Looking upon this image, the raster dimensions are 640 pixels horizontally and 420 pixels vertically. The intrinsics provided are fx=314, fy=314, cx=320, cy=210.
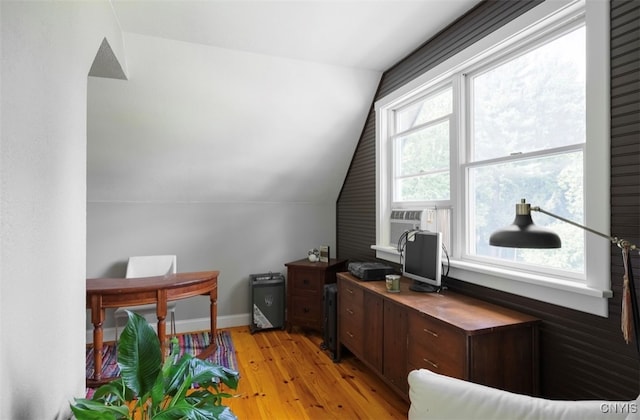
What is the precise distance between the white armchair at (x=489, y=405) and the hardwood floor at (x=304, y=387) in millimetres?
1115

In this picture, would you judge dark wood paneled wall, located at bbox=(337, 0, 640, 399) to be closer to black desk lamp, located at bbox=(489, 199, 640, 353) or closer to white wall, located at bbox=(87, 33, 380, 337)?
black desk lamp, located at bbox=(489, 199, 640, 353)

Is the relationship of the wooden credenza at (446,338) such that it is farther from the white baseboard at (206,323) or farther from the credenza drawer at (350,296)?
the white baseboard at (206,323)

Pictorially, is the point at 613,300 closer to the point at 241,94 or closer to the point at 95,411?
the point at 95,411

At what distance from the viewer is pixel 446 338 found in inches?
63.1

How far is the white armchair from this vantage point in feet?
3.26

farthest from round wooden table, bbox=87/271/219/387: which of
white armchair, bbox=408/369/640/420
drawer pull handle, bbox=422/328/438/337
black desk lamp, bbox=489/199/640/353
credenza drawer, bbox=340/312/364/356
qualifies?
black desk lamp, bbox=489/199/640/353

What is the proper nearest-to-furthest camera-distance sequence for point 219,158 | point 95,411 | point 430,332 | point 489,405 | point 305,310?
point 95,411, point 489,405, point 430,332, point 219,158, point 305,310

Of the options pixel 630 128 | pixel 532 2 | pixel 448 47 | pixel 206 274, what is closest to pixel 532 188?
pixel 630 128

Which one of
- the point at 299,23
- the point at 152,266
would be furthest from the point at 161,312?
the point at 299,23

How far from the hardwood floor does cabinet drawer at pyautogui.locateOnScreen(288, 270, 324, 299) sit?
526 millimetres

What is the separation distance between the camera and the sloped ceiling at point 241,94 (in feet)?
6.89

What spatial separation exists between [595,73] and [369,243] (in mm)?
2225

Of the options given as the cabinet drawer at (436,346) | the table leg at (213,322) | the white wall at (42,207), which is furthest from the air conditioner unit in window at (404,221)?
the white wall at (42,207)

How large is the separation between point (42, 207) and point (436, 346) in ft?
5.91
